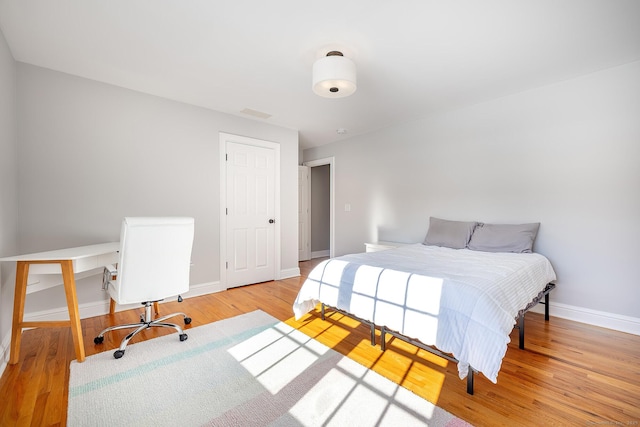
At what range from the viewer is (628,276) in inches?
101

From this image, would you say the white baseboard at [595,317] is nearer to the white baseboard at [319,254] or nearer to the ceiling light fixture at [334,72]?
the ceiling light fixture at [334,72]

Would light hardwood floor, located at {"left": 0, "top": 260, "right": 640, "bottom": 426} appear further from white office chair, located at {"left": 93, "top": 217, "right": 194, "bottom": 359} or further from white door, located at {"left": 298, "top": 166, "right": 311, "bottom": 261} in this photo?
white door, located at {"left": 298, "top": 166, "right": 311, "bottom": 261}

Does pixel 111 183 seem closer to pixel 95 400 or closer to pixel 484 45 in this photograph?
pixel 95 400

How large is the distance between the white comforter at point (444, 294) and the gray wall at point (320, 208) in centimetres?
371

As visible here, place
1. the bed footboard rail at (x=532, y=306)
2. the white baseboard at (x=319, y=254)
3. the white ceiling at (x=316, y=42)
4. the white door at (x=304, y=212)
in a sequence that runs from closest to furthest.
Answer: the white ceiling at (x=316, y=42) < the bed footboard rail at (x=532, y=306) < the white door at (x=304, y=212) < the white baseboard at (x=319, y=254)

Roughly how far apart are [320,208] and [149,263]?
15.1ft

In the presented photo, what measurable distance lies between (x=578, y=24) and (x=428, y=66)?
103cm

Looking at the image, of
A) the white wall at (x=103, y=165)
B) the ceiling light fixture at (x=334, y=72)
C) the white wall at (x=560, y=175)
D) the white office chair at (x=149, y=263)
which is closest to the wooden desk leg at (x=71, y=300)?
the white office chair at (x=149, y=263)

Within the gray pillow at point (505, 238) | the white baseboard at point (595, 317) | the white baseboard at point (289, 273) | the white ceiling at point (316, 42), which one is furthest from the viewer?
the white baseboard at point (289, 273)

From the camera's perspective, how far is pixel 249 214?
410cm

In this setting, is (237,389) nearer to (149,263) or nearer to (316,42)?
(149,263)

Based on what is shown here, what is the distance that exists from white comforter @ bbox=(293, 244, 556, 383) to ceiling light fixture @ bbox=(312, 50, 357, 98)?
58.4 inches

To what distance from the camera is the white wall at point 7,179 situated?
206cm

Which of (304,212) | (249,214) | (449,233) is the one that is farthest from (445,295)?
(304,212)
